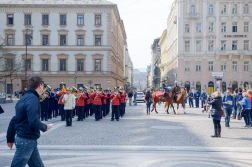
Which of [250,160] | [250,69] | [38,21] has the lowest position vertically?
[250,160]

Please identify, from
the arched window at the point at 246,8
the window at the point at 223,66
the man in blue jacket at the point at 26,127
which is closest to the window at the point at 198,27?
the window at the point at 223,66

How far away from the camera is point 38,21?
5400cm

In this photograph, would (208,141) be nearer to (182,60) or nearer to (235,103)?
(235,103)

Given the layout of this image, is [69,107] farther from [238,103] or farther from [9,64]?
[9,64]

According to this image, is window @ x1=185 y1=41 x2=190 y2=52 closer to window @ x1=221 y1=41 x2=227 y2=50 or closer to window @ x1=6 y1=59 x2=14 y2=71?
window @ x1=221 y1=41 x2=227 y2=50

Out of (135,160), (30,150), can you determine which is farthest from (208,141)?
(30,150)

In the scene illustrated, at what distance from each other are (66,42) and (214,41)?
2793 cm

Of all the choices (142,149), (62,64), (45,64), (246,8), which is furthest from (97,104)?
(246,8)

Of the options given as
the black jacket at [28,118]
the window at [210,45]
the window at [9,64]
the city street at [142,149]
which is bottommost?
the city street at [142,149]

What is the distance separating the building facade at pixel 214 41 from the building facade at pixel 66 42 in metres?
14.7

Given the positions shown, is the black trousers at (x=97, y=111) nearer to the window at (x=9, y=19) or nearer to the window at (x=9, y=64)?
the window at (x=9, y=64)

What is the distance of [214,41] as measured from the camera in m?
56.3

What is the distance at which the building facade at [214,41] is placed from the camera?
184 feet

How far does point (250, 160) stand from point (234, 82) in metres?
51.9
